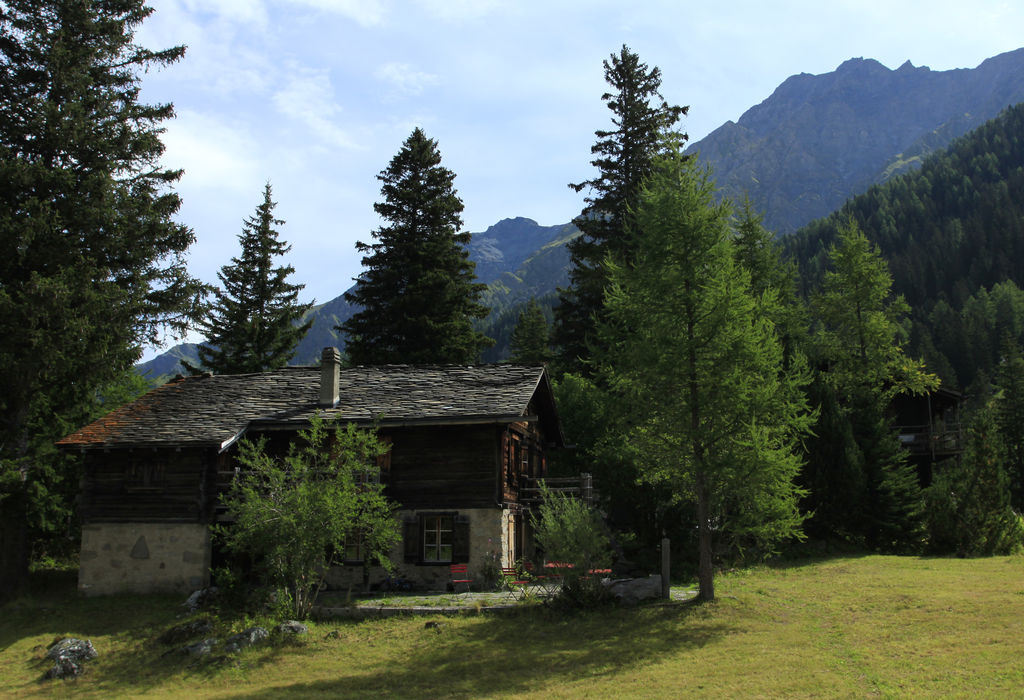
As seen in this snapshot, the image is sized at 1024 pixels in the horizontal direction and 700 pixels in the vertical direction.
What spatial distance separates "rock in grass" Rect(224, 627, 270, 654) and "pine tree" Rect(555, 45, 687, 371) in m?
25.4

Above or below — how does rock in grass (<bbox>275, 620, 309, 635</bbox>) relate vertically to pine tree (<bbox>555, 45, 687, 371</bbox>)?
below

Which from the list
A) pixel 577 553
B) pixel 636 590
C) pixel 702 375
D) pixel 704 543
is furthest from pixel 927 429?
pixel 577 553

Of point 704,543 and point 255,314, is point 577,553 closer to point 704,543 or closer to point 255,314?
point 704,543

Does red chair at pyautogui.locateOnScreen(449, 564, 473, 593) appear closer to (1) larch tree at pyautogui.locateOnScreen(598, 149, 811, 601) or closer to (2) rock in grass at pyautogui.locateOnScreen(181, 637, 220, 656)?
(1) larch tree at pyautogui.locateOnScreen(598, 149, 811, 601)

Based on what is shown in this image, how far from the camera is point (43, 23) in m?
24.1

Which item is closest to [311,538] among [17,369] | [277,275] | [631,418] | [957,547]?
[631,418]

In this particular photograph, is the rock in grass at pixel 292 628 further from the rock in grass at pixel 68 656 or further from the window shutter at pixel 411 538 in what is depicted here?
the window shutter at pixel 411 538

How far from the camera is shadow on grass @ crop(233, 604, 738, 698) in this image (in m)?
14.3

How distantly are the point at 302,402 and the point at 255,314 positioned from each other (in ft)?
60.2

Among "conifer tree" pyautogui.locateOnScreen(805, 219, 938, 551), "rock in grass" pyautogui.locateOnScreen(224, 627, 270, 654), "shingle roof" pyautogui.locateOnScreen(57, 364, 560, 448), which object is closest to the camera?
"rock in grass" pyautogui.locateOnScreen(224, 627, 270, 654)

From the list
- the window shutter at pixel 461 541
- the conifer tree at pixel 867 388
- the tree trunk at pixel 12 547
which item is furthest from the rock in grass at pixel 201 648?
the conifer tree at pixel 867 388

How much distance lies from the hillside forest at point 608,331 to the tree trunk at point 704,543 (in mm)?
55

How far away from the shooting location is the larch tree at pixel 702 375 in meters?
18.6

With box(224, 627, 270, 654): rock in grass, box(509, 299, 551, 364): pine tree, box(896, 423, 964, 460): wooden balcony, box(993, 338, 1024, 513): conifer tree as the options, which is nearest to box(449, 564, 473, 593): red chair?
box(224, 627, 270, 654): rock in grass
